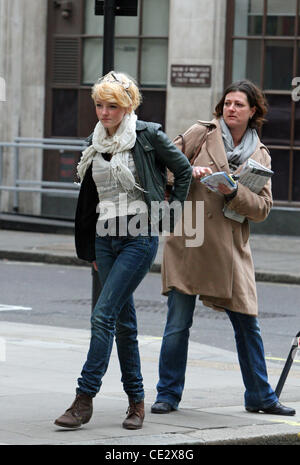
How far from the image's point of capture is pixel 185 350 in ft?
22.7

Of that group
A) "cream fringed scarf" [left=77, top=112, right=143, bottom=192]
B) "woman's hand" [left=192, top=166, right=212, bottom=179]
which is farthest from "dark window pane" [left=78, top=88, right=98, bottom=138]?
"cream fringed scarf" [left=77, top=112, right=143, bottom=192]

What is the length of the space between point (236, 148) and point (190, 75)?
44.8ft

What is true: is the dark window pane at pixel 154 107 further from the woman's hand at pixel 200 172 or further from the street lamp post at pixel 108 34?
the woman's hand at pixel 200 172

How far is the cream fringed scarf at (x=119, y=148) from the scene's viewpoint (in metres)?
6.23

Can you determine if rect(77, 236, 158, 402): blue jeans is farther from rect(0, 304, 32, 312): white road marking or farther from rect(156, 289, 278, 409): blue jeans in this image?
rect(0, 304, 32, 312): white road marking

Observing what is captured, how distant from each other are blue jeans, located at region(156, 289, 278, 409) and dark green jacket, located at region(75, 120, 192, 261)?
0.72 metres

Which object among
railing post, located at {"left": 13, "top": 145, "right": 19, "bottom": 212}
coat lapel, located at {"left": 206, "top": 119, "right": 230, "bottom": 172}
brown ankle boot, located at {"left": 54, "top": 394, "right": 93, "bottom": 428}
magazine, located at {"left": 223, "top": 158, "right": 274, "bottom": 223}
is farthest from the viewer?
railing post, located at {"left": 13, "top": 145, "right": 19, "bottom": 212}

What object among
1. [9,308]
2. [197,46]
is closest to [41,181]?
[197,46]

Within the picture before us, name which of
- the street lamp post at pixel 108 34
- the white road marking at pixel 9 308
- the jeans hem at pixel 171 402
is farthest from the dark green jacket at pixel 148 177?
the white road marking at pixel 9 308

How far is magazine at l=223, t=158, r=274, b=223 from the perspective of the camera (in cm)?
670

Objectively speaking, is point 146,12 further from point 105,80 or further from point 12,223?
point 105,80
